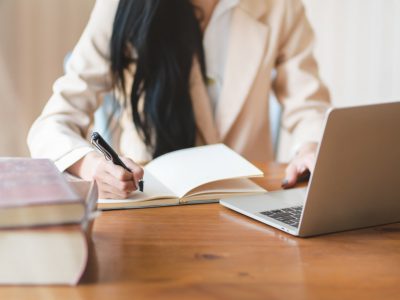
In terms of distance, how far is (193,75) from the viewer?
1533mm

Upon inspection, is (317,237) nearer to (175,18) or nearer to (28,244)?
(28,244)

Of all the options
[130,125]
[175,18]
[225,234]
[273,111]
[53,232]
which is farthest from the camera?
[273,111]

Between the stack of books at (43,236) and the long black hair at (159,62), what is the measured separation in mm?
833

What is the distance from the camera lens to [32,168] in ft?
2.38

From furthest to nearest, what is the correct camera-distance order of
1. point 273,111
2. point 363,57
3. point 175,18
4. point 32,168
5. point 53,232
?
point 363,57 → point 273,111 → point 175,18 → point 32,168 → point 53,232

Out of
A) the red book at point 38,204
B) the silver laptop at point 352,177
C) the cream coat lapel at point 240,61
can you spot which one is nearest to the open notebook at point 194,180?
the silver laptop at point 352,177

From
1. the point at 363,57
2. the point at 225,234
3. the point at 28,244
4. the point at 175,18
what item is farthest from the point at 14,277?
the point at 363,57

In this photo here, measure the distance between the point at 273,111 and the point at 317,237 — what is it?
3.62 ft

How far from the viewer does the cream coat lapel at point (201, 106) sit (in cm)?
153

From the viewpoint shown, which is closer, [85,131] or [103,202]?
[103,202]

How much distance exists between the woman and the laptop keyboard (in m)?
0.35

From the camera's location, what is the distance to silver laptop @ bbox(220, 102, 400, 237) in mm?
758

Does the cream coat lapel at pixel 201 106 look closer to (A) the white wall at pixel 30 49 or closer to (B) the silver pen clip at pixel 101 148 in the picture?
(A) the white wall at pixel 30 49

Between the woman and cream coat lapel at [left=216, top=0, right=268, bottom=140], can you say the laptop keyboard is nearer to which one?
the woman
